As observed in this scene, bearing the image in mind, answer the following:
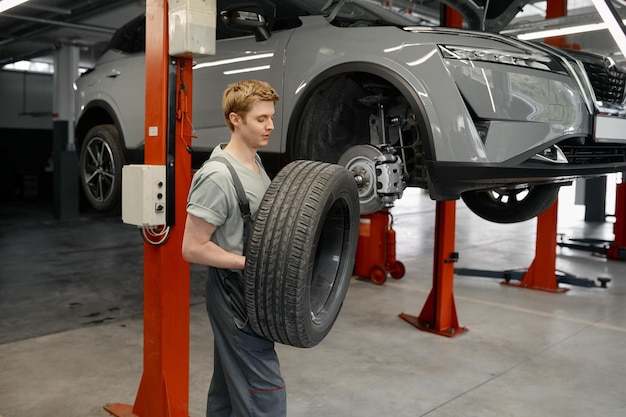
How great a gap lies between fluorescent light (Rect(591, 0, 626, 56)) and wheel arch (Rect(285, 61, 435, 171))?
0.85m

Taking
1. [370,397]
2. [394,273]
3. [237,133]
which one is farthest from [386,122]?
[394,273]

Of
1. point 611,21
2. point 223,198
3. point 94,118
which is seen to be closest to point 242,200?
point 223,198

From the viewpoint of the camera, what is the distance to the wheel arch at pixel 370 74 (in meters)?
2.47

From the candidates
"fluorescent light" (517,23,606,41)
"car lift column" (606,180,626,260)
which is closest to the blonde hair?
"fluorescent light" (517,23,606,41)


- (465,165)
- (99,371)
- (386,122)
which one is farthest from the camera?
(99,371)

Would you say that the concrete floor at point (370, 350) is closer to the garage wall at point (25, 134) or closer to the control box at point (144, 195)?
the control box at point (144, 195)

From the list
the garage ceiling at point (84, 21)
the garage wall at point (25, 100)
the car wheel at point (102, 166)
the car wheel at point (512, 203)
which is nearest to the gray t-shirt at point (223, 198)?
the car wheel at point (512, 203)

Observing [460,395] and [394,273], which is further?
Result: [394,273]

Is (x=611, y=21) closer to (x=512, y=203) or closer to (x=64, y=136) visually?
(x=512, y=203)

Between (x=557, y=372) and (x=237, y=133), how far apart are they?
290 cm

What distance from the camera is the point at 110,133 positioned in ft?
13.7

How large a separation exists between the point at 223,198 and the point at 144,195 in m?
0.89

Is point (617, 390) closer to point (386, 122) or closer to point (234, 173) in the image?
point (386, 122)

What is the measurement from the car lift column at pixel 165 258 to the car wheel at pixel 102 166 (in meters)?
1.44
